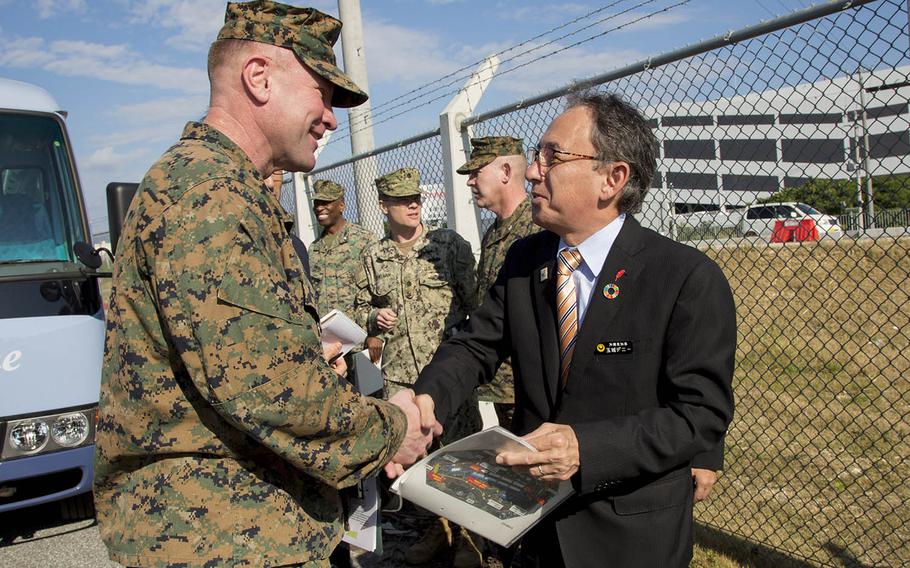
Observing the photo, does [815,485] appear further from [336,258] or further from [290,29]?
[290,29]

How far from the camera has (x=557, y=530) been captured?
2143 millimetres

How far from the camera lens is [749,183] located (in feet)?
11.8

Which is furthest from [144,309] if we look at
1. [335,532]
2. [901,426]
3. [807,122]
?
[901,426]

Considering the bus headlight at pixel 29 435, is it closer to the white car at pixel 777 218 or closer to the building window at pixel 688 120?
the building window at pixel 688 120

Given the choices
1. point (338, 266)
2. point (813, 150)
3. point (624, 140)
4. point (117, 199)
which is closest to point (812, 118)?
point (813, 150)

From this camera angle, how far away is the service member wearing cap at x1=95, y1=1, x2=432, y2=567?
1570 mm

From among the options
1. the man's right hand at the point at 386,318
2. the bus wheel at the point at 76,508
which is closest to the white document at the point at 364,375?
the man's right hand at the point at 386,318

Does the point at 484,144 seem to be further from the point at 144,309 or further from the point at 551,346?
the point at 144,309

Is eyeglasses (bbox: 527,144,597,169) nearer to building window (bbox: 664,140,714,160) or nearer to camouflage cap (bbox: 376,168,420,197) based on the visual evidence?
building window (bbox: 664,140,714,160)

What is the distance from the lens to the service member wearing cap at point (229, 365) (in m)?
1.57

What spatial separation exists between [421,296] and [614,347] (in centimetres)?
286

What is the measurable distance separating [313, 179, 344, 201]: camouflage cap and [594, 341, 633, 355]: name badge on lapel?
4.20m

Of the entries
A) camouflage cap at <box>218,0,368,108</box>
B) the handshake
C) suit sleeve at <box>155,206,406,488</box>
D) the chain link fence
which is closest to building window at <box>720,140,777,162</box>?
the chain link fence

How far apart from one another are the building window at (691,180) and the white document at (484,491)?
2357 millimetres
